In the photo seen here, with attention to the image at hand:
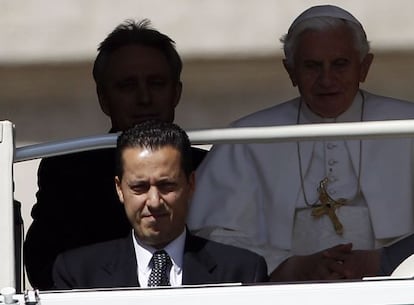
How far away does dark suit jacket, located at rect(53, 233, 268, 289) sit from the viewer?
417cm

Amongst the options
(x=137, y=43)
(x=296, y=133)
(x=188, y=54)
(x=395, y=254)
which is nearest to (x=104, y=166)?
(x=137, y=43)

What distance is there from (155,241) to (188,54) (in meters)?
2.38

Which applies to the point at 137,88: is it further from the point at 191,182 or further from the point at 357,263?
the point at 357,263

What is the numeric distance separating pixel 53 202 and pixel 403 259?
99cm

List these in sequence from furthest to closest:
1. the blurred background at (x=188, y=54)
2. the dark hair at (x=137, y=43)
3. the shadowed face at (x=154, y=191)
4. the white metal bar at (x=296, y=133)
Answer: the blurred background at (x=188, y=54), the dark hair at (x=137, y=43), the shadowed face at (x=154, y=191), the white metal bar at (x=296, y=133)

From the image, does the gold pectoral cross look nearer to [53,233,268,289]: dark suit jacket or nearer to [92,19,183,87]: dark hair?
[53,233,268,289]: dark suit jacket

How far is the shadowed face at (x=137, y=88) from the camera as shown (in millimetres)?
4668

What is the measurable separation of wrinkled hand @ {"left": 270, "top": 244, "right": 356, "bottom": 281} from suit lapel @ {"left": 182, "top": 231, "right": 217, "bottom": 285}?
180 mm

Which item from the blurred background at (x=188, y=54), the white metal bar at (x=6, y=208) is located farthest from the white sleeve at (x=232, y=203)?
the blurred background at (x=188, y=54)

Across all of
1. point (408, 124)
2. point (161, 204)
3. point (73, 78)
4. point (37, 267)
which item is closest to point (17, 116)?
point (73, 78)

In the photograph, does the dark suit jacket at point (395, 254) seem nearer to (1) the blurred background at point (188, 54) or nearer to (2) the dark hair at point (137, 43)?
(2) the dark hair at point (137, 43)

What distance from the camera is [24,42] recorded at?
256 inches

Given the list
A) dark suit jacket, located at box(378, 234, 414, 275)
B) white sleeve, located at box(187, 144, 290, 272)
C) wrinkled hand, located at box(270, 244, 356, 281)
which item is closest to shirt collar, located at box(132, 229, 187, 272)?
wrinkled hand, located at box(270, 244, 356, 281)

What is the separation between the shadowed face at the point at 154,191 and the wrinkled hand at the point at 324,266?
1.07 ft
